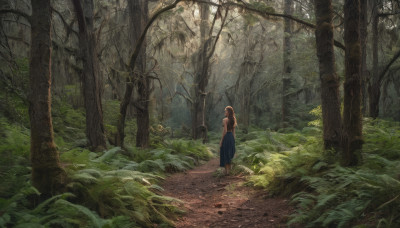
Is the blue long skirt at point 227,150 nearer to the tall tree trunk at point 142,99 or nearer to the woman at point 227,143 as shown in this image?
the woman at point 227,143

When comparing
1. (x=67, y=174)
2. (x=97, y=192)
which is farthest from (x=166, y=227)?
(x=67, y=174)

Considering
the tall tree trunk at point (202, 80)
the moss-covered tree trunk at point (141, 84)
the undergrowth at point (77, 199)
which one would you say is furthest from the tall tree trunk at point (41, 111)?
the tall tree trunk at point (202, 80)

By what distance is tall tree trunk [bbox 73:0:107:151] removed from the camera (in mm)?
7527

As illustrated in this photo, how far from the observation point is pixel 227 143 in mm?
8469

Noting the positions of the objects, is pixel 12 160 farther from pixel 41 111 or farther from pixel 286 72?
pixel 286 72

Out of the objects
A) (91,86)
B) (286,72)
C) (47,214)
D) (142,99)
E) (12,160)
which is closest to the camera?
(47,214)

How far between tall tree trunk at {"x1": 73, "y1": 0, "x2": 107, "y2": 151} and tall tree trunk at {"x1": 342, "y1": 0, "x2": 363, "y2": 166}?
5.77m

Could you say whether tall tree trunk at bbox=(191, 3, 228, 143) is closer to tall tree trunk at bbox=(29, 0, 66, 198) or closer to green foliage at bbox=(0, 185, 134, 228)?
tall tree trunk at bbox=(29, 0, 66, 198)

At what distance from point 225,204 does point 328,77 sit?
329 cm

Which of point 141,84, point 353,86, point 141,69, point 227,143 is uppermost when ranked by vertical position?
point 141,69

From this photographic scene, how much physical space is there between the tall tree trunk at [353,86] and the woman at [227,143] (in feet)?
12.5

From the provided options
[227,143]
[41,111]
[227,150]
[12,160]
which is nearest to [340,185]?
[41,111]

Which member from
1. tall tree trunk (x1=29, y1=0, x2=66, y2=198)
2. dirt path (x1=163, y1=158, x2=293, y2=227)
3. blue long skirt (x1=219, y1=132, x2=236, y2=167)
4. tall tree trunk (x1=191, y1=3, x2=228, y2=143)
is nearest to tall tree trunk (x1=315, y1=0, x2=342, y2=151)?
dirt path (x1=163, y1=158, x2=293, y2=227)

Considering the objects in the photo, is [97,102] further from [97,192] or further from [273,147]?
[273,147]
